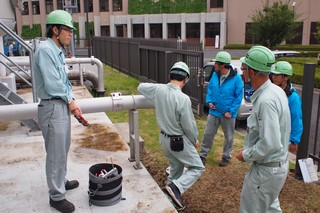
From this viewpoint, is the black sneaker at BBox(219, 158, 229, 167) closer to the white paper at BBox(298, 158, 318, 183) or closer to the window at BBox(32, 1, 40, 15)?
the white paper at BBox(298, 158, 318, 183)

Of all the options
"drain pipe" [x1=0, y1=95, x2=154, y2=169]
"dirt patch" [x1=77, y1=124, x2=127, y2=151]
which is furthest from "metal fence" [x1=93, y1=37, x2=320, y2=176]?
"dirt patch" [x1=77, y1=124, x2=127, y2=151]

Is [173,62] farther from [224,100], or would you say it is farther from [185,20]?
[185,20]

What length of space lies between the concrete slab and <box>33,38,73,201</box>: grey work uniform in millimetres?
439

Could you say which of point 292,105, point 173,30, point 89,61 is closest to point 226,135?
point 292,105

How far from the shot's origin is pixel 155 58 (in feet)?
40.4

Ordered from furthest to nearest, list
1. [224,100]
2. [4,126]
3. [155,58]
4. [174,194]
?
[155,58]
[4,126]
[224,100]
[174,194]

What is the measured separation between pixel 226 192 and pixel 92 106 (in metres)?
2.03

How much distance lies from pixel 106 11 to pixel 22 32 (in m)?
13.7

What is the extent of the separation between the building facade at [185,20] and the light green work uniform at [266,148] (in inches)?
1602

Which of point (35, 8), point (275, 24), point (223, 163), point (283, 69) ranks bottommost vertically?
point (223, 163)

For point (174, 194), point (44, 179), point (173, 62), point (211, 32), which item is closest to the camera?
point (174, 194)

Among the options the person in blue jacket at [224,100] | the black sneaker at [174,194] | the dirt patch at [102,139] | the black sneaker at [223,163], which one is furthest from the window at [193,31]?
the black sneaker at [174,194]

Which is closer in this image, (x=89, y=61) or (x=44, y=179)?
(x=44, y=179)

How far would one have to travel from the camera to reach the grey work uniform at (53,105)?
3389 millimetres
